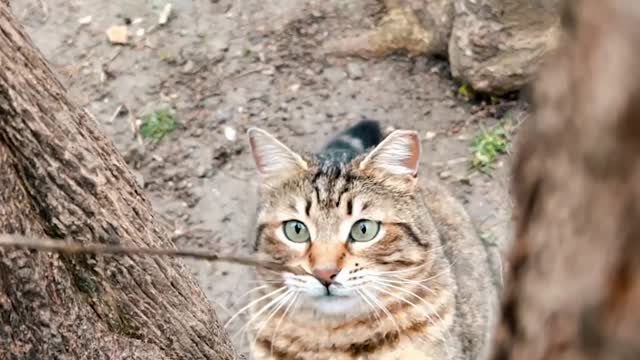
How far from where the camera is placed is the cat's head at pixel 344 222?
2668mm

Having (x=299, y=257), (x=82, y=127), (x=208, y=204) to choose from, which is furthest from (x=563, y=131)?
(x=208, y=204)

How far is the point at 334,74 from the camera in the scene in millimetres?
4340

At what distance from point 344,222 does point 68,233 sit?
1.13 meters

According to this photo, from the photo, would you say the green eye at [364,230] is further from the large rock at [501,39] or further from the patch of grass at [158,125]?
the patch of grass at [158,125]

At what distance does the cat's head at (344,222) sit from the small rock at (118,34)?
1.82 m

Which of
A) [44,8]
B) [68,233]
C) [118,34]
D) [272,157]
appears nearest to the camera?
[68,233]

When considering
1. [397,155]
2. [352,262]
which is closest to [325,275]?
[352,262]

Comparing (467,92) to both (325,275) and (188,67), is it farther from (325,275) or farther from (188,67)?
(325,275)

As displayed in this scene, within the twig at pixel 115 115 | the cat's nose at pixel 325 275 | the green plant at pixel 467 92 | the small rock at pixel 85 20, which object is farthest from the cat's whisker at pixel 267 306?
the small rock at pixel 85 20

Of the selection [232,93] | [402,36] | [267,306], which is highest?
[267,306]

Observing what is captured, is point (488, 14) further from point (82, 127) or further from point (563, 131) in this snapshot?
point (563, 131)

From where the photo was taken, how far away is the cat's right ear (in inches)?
112

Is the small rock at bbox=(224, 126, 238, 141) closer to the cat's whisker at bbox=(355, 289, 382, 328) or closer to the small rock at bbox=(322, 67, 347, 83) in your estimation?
the small rock at bbox=(322, 67, 347, 83)

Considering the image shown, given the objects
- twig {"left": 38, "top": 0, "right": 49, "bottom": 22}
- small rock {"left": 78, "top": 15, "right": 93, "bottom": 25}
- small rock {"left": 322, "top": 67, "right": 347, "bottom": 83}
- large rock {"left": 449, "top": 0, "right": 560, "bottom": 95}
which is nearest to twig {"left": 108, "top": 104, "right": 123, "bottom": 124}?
small rock {"left": 78, "top": 15, "right": 93, "bottom": 25}
